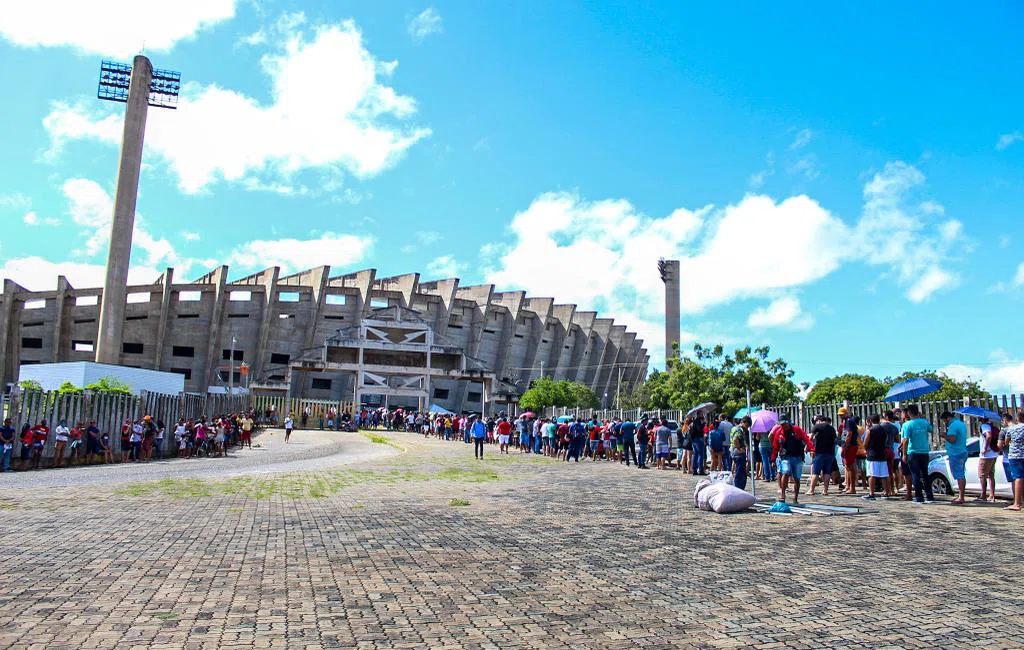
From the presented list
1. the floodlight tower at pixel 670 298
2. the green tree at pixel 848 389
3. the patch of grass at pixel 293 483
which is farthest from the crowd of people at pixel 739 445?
the floodlight tower at pixel 670 298

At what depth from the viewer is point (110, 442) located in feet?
65.1

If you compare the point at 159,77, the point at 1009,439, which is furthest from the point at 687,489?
the point at 159,77

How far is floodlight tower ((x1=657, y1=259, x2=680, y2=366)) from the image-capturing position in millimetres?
74000

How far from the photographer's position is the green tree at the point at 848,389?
184ft

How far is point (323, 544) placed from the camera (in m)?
7.01

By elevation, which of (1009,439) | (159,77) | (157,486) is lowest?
(157,486)

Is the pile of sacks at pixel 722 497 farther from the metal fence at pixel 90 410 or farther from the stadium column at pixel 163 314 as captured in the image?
the stadium column at pixel 163 314

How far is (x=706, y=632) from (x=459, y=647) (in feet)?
4.94

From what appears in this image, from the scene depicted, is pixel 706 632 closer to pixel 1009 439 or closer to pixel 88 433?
pixel 1009 439

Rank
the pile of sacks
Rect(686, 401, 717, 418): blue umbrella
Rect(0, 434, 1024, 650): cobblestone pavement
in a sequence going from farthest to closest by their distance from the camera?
→ Rect(686, 401, 717, 418): blue umbrella → the pile of sacks → Rect(0, 434, 1024, 650): cobblestone pavement

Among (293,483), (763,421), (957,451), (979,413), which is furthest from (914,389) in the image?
(293,483)

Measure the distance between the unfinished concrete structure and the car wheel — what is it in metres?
45.2

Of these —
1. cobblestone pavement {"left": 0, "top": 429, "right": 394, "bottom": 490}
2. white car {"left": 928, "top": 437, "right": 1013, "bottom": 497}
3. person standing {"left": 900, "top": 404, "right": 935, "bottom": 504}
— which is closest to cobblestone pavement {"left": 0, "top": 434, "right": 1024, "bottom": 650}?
person standing {"left": 900, "top": 404, "right": 935, "bottom": 504}

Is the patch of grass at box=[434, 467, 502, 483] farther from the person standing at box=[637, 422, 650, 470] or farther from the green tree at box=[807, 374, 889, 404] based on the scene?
the green tree at box=[807, 374, 889, 404]
